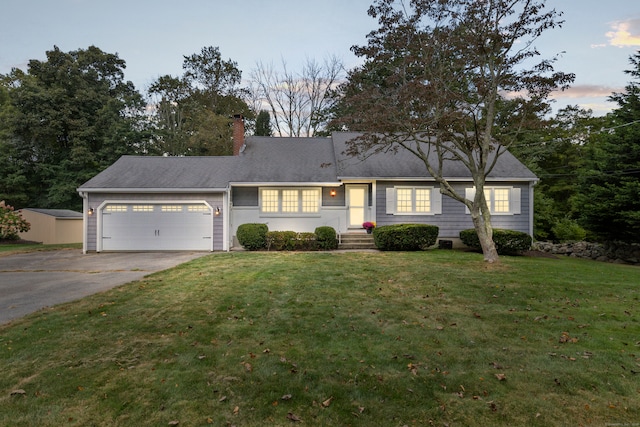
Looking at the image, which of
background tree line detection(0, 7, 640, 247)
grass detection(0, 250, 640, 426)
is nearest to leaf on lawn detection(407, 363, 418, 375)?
grass detection(0, 250, 640, 426)

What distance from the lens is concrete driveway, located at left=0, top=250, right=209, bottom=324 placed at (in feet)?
20.3

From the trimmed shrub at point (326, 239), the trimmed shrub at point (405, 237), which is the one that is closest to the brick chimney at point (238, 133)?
the trimmed shrub at point (326, 239)

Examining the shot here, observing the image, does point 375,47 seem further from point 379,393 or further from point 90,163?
point 90,163

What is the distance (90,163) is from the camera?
26406 mm

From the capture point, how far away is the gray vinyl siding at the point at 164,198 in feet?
45.5

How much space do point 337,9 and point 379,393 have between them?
16.9m

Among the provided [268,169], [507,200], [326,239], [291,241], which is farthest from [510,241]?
[268,169]

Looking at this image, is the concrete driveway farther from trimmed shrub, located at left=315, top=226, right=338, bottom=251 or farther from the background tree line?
the background tree line

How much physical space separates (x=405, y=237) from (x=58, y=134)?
91.9ft

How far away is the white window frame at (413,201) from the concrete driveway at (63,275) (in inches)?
330

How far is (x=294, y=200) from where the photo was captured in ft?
49.2

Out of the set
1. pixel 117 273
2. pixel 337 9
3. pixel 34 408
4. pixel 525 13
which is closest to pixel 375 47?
pixel 525 13

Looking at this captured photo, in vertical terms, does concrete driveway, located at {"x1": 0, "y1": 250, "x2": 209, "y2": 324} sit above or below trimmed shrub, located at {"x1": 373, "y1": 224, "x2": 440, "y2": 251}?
below

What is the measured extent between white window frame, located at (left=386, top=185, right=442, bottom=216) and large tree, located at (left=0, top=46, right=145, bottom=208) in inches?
857
